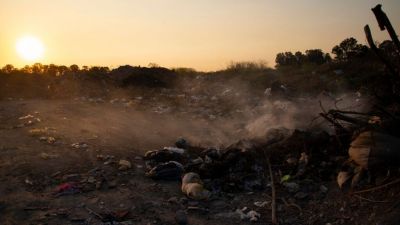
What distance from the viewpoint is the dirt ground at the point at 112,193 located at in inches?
158

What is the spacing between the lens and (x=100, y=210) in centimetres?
425

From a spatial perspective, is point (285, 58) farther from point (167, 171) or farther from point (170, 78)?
point (167, 171)

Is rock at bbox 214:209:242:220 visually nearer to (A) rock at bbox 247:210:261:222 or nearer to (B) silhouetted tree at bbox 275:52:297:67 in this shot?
(A) rock at bbox 247:210:261:222

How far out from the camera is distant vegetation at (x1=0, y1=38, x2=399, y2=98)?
10989 mm

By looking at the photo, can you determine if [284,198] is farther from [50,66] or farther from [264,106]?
[50,66]

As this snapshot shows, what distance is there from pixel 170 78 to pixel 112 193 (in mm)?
9611

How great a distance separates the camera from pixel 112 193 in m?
4.68

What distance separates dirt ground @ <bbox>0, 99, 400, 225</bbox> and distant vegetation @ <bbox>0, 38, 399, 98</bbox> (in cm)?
434

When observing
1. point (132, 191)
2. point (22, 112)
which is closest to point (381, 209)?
point (132, 191)

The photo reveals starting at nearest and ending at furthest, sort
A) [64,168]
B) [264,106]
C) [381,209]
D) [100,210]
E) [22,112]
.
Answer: [381,209], [100,210], [64,168], [22,112], [264,106]

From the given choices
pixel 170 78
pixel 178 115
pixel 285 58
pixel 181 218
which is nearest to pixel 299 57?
pixel 285 58

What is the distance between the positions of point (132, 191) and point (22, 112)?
193 inches

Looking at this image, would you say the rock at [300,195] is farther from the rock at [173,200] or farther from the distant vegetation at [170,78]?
the distant vegetation at [170,78]

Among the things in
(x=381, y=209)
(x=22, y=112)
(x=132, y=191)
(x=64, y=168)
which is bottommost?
(x=381, y=209)
